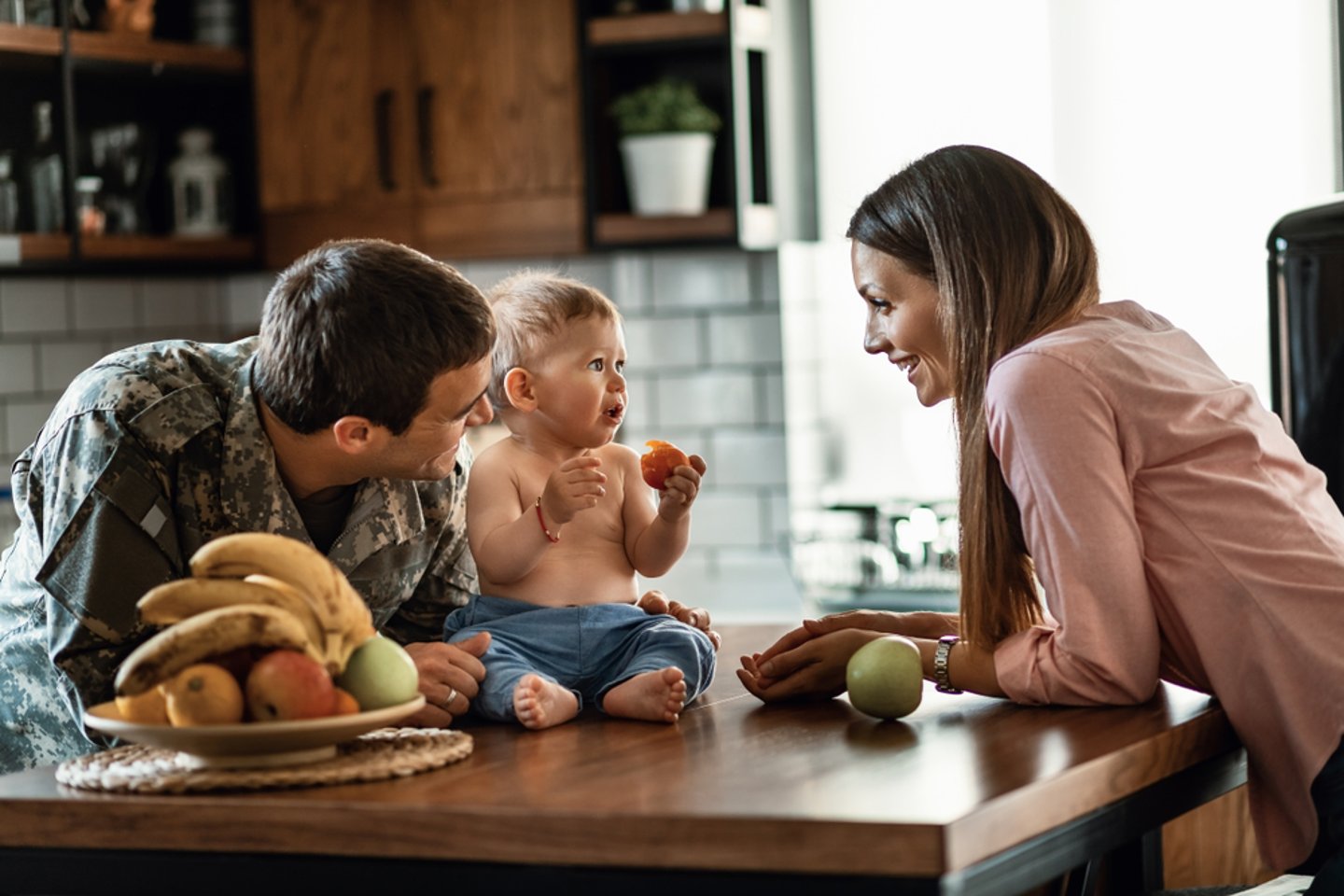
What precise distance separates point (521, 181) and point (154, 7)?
1.05 metres

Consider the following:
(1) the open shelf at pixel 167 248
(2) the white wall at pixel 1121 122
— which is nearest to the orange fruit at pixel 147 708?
(2) the white wall at pixel 1121 122

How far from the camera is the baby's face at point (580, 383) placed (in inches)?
79.7

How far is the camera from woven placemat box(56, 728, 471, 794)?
1.46m

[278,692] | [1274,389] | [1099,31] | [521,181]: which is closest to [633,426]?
[521,181]

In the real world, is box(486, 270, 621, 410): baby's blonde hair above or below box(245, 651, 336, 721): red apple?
above

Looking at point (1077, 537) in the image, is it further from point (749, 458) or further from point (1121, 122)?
point (749, 458)

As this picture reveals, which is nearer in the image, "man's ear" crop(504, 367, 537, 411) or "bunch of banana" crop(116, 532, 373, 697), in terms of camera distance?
"bunch of banana" crop(116, 532, 373, 697)

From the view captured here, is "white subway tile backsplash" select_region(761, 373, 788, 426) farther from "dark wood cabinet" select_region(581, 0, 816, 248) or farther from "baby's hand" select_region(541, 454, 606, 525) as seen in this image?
"baby's hand" select_region(541, 454, 606, 525)

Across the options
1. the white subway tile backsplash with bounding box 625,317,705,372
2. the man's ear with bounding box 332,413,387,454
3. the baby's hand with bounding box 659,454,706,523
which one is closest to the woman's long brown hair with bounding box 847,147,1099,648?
the baby's hand with bounding box 659,454,706,523

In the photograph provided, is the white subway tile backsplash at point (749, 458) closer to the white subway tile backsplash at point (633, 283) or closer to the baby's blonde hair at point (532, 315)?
the white subway tile backsplash at point (633, 283)

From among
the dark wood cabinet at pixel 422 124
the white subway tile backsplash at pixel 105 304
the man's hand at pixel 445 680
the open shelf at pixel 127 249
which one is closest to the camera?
the man's hand at pixel 445 680

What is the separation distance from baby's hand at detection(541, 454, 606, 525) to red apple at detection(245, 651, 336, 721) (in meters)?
0.45

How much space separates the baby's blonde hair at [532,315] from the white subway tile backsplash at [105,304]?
99.0 inches

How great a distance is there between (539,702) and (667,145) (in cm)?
239
